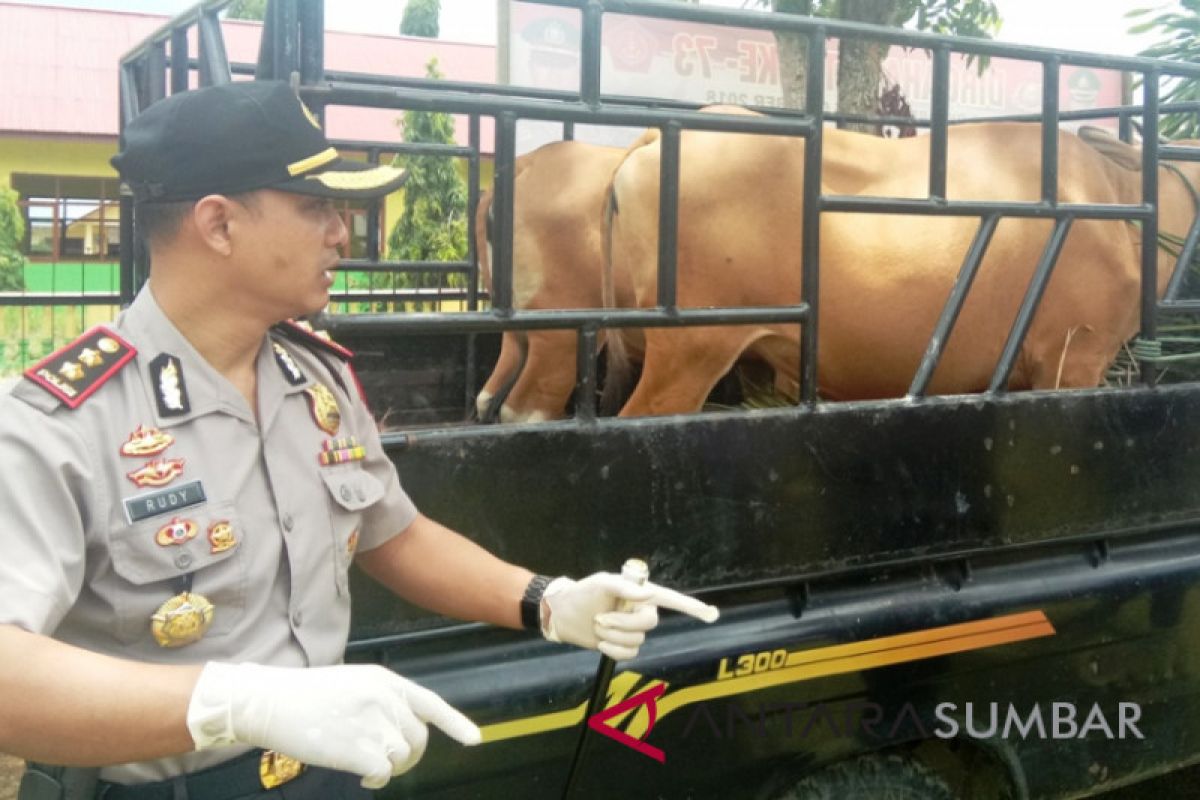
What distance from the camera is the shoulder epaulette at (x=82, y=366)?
1235 millimetres

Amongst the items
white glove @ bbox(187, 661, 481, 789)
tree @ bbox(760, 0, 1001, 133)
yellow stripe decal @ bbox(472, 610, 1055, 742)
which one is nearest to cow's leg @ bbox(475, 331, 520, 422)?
yellow stripe decal @ bbox(472, 610, 1055, 742)

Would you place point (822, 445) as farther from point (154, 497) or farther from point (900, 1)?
point (900, 1)

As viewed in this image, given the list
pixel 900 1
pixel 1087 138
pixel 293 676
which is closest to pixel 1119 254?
pixel 1087 138

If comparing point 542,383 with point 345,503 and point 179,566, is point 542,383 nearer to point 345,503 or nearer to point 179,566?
point 345,503

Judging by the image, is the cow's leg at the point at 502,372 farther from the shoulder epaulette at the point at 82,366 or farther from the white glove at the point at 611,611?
the shoulder epaulette at the point at 82,366

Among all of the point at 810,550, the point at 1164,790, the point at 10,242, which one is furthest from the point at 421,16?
the point at 810,550

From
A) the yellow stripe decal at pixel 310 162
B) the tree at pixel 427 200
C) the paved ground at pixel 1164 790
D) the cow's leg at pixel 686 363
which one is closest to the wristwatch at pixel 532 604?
the yellow stripe decal at pixel 310 162

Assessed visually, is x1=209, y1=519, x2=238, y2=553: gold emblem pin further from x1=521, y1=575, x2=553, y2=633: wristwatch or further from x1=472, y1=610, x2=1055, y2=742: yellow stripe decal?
x1=472, y1=610, x2=1055, y2=742: yellow stripe decal

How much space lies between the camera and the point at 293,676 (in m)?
1.18

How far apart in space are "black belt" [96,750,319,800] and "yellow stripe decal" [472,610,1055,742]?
0.58 m

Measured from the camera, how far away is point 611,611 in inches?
60.8

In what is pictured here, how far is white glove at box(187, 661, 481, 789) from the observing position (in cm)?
114

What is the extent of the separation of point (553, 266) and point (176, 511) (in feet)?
9.75

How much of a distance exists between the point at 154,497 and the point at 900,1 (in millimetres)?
6551
